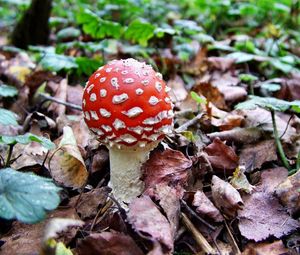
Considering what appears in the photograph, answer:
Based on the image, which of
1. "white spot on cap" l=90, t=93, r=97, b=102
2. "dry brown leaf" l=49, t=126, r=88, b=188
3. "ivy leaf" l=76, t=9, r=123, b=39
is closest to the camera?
"white spot on cap" l=90, t=93, r=97, b=102

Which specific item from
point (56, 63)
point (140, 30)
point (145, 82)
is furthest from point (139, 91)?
point (140, 30)

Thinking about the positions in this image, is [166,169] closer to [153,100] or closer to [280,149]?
[153,100]

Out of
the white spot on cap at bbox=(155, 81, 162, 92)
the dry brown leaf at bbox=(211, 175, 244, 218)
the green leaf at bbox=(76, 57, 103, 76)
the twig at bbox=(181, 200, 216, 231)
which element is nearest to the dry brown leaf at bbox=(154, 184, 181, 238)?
the twig at bbox=(181, 200, 216, 231)

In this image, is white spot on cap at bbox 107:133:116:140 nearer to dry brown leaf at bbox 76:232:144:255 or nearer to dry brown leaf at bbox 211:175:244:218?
dry brown leaf at bbox 76:232:144:255

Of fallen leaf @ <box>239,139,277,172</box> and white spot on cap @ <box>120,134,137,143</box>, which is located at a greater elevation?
white spot on cap @ <box>120,134,137,143</box>

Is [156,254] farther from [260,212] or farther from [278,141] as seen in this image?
[278,141]

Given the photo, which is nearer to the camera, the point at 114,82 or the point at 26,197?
the point at 26,197

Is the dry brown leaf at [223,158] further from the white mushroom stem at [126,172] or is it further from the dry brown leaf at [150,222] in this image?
the dry brown leaf at [150,222]
